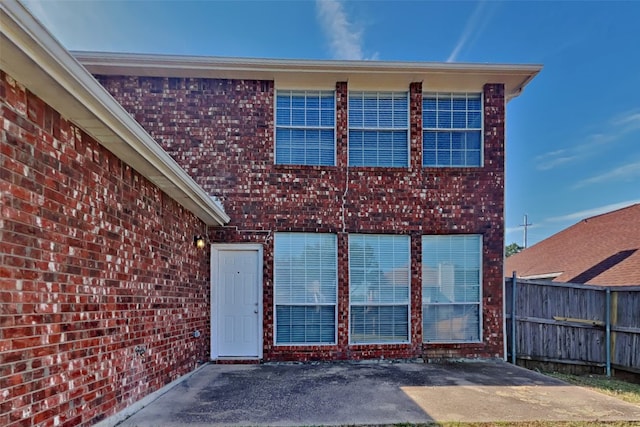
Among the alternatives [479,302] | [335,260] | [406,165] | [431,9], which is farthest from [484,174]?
[431,9]

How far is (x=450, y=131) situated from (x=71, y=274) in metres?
6.77

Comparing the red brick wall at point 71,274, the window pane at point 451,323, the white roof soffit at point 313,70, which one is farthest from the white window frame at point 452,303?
the red brick wall at point 71,274

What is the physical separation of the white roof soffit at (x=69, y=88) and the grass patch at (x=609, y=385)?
6.80 meters

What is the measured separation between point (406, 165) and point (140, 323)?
5381mm

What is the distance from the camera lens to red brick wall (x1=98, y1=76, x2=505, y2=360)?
696 cm

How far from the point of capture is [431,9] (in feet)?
30.4

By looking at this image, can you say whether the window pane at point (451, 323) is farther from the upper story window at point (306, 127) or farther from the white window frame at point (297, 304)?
the upper story window at point (306, 127)

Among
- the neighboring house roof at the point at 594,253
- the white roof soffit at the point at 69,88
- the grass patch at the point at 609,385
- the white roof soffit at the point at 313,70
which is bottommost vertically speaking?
the grass patch at the point at 609,385

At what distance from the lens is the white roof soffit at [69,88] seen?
6.88ft

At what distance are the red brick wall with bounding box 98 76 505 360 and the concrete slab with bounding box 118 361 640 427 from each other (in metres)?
1.02

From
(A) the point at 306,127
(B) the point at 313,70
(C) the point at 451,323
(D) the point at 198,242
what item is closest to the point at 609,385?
(C) the point at 451,323

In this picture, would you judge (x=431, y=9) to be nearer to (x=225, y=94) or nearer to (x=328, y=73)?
(x=328, y=73)

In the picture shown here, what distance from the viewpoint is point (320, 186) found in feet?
23.4

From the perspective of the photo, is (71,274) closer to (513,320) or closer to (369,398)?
(369,398)
